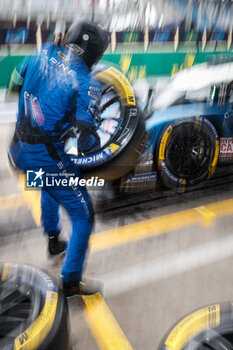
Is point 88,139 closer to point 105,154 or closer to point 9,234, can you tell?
point 105,154

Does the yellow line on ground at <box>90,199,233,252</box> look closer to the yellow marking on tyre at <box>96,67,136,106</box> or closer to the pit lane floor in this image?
the pit lane floor

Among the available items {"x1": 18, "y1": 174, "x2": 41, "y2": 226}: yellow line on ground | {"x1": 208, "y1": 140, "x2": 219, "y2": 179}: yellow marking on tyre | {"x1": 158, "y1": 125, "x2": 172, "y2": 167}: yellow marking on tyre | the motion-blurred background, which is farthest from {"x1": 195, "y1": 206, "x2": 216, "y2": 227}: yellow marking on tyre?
{"x1": 18, "y1": 174, "x2": 41, "y2": 226}: yellow line on ground

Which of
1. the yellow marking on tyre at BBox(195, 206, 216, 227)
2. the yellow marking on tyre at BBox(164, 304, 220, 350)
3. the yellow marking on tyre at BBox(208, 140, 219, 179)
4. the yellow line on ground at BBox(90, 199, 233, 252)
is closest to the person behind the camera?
the yellow marking on tyre at BBox(164, 304, 220, 350)

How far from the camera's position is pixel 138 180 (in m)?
2.75

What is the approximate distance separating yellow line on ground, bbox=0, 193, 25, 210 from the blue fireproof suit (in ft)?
3.01

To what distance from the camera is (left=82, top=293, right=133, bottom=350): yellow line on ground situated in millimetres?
1838

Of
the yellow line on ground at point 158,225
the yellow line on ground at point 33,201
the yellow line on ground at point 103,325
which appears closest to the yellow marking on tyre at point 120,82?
the yellow line on ground at point 158,225

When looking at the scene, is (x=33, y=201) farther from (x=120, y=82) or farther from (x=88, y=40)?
(x=88, y=40)

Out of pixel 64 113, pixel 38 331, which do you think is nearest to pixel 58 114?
pixel 64 113

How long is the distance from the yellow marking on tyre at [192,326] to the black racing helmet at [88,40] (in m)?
1.50

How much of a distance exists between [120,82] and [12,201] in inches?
61.4

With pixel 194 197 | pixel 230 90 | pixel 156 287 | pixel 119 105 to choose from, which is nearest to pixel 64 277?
pixel 156 287

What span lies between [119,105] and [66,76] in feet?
1.53

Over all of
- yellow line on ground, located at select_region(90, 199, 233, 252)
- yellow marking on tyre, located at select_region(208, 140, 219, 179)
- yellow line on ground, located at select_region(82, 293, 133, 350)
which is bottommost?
yellow line on ground, located at select_region(82, 293, 133, 350)
